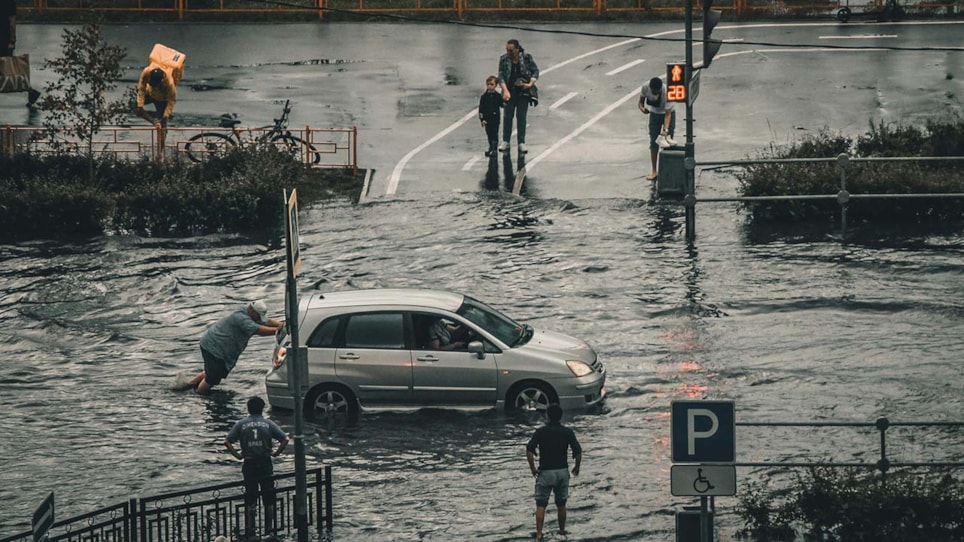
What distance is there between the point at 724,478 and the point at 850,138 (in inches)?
731

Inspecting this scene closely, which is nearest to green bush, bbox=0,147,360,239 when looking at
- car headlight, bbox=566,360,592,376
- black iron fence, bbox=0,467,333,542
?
car headlight, bbox=566,360,592,376

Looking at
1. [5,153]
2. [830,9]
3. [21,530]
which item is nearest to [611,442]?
[21,530]

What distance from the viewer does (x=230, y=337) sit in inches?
846

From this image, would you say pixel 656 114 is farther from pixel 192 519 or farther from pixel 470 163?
pixel 192 519

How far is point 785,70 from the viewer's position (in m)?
38.2

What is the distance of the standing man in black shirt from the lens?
16.6 meters

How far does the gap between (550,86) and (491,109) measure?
6031 mm

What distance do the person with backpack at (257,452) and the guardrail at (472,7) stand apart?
86.1 feet

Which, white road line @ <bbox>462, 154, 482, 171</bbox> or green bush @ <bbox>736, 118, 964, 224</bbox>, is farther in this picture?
white road line @ <bbox>462, 154, 482, 171</bbox>

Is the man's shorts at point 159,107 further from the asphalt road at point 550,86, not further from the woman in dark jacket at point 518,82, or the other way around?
the woman in dark jacket at point 518,82

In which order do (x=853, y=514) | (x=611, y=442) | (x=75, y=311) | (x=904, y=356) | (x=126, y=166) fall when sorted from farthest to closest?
(x=126, y=166), (x=75, y=311), (x=904, y=356), (x=611, y=442), (x=853, y=514)

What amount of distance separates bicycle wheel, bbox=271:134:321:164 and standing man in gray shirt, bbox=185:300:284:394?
34.2ft

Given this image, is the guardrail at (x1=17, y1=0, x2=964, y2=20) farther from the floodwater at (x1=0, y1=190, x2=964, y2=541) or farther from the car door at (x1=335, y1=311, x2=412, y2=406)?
the car door at (x1=335, y1=311, x2=412, y2=406)

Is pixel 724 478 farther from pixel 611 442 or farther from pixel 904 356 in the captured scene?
pixel 904 356
